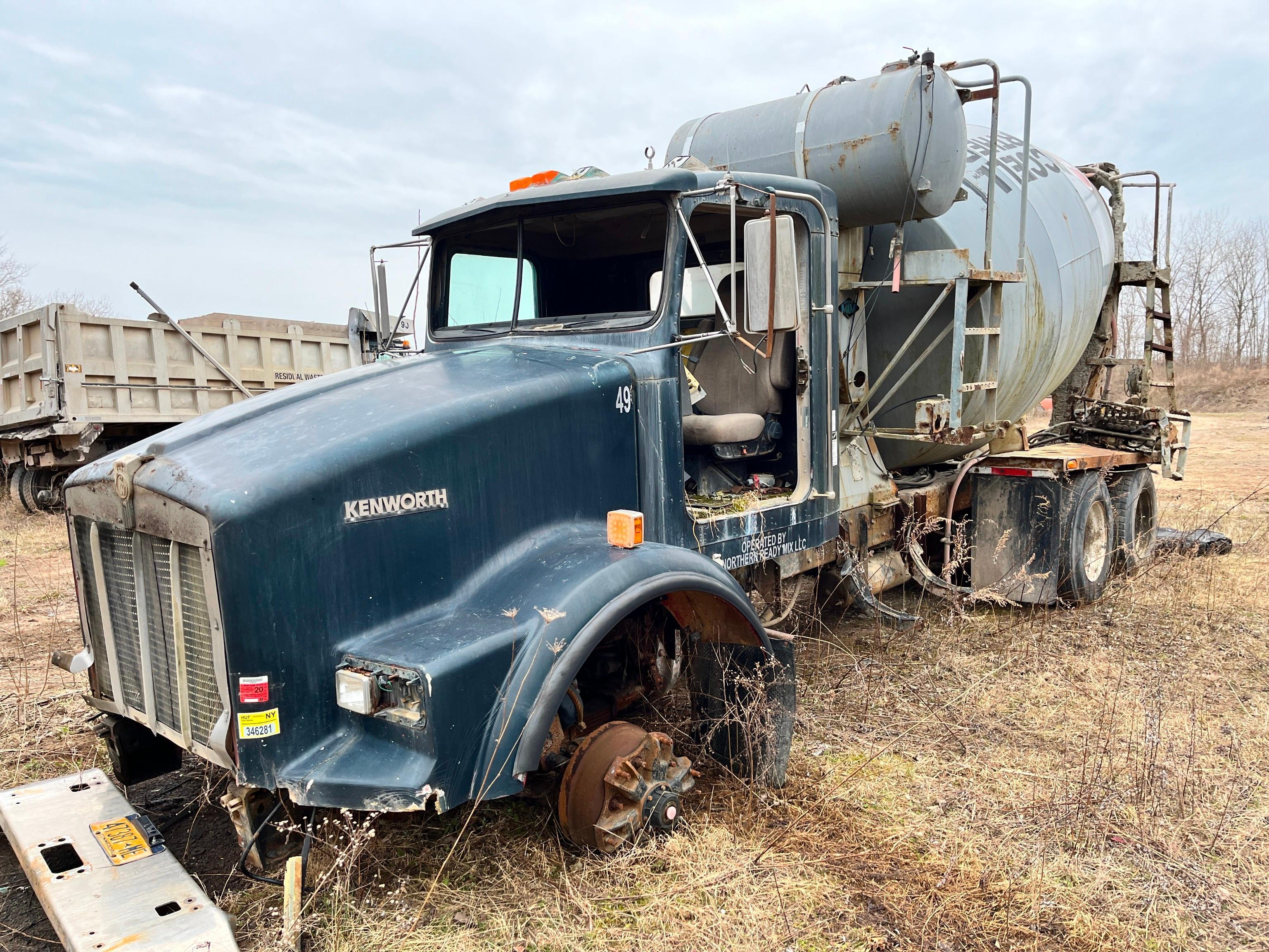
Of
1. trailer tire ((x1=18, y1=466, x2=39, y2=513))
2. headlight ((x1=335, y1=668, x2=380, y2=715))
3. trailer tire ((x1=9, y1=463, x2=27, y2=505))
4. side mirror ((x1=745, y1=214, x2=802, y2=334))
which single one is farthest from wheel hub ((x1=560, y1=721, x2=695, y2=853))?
trailer tire ((x1=9, y1=463, x2=27, y2=505))

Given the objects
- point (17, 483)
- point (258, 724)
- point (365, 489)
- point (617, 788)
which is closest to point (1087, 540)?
point (617, 788)

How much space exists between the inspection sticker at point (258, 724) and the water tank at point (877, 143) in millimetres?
3855

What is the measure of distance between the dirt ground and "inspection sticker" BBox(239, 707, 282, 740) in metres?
0.35

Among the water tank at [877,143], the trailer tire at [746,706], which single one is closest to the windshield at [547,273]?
the water tank at [877,143]

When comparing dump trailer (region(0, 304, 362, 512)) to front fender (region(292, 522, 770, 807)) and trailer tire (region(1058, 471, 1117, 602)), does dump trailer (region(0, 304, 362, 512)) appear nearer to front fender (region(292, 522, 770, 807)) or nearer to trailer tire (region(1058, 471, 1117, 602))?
trailer tire (region(1058, 471, 1117, 602))

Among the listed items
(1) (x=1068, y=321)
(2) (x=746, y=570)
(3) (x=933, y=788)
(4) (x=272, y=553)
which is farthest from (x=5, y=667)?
(1) (x=1068, y=321)

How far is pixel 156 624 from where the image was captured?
2.83 meters

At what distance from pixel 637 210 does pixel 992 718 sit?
3098 millimetres

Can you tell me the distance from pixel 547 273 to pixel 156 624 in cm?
247

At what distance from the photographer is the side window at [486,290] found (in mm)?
4332

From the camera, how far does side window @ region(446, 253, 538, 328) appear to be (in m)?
4.33

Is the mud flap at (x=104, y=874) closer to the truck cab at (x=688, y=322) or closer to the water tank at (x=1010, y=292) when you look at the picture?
the truck cab at (x=688, y=322)

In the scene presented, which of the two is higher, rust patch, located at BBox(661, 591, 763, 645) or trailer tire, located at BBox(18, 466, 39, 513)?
rust patch, located at BBox(661, 591, 763, 645)

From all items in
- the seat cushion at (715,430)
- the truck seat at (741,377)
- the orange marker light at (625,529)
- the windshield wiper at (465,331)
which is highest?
the windshield wiper at (465,331)
